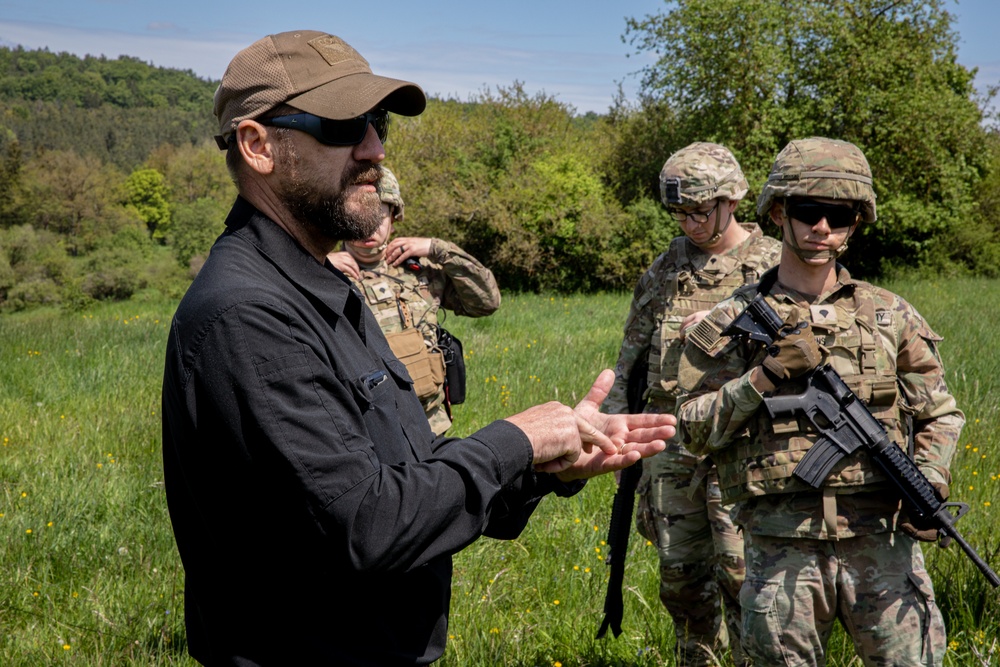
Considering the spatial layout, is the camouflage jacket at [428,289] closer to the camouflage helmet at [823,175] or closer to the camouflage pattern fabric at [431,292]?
the camouflage pattern fabric at [431,292]

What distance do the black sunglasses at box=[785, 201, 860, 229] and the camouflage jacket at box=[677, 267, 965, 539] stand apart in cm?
22

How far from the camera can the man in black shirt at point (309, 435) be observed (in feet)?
4.74

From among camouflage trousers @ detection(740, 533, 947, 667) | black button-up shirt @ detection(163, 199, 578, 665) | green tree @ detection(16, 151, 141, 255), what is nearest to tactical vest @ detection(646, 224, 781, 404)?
camouflage trousers @ detection(740, 533, 947, 667)

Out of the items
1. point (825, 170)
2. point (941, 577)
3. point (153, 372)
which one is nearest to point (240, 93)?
point (825, 170)

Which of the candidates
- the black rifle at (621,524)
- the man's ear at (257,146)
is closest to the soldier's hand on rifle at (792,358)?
the black rifle at (621,524)

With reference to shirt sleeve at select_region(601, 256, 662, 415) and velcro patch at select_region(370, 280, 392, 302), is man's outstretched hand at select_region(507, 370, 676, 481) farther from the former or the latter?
velcro patch at select_region(370, 280, 392, 302)

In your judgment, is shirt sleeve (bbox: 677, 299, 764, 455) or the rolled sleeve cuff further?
shirt sleeve (bbox: 677, 299, 764, 455)

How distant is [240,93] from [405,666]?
1.24 meters

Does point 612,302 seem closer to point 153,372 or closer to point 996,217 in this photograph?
point 153,372

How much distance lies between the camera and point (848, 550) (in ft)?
9.18

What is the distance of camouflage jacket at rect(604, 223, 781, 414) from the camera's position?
410 centimetres

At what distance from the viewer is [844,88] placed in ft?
86.1

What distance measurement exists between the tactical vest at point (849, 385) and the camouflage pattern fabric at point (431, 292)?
6.89 feet

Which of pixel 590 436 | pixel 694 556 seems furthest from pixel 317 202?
pixel 694 556
